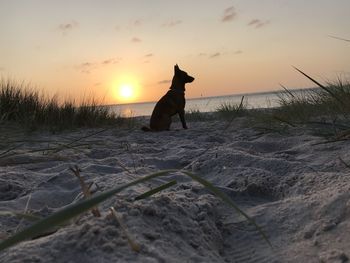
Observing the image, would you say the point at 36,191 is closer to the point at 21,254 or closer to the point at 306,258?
the point at 21,254

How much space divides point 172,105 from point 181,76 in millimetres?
1021

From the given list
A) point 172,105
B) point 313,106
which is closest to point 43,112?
point 172,105

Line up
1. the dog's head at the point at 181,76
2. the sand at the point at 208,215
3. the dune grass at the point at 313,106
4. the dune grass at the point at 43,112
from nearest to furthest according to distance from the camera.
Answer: the sand at the point at 208,215 → the dune grass at the point at 313,106 → the dune grass at the point at 43,112 → the dog's head at the point at 181,76

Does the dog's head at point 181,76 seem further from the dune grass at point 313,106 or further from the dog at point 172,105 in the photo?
the dune grass at point 313,106

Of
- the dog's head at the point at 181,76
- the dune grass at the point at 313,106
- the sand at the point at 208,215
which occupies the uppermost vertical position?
the dog's head at the point at 181,76

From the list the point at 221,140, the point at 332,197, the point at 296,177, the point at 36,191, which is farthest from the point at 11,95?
the point at 332,197

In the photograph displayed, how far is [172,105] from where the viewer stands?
23.4ft

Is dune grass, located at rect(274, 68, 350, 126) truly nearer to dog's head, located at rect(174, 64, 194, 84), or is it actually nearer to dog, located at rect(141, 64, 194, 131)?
dog, located at rect(141, 64, 194, 131)

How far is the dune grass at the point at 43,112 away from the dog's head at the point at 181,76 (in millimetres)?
1692

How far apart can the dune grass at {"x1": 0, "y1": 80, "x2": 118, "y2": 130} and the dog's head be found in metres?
1.69

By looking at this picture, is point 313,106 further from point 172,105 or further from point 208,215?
point 208,215

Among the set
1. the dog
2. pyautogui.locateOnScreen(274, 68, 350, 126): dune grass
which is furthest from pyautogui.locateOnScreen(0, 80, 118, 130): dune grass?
pyautogui.locateOnScreen(274, 68, 350, 126): dune grass

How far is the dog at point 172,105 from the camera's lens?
6.50 m

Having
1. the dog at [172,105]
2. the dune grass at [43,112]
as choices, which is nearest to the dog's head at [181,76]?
the dog at [172,105]
